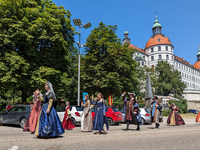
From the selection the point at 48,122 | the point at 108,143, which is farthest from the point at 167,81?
the point at 48,122

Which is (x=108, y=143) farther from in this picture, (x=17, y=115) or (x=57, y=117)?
(x=17, y=115)

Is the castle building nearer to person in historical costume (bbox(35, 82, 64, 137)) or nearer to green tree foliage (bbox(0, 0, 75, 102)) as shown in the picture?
green tree foliage (bbox(0, 0, 75, 102))

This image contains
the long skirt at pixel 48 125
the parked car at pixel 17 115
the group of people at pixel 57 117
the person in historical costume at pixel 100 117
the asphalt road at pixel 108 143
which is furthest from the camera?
the parked car at pixel 17 115

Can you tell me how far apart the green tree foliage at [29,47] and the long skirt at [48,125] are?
1270cm

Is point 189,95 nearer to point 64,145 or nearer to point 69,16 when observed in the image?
point 69,16

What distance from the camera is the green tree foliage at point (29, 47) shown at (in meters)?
18.6

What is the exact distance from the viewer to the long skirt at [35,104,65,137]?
658 centimetres

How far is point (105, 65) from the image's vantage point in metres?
26.3

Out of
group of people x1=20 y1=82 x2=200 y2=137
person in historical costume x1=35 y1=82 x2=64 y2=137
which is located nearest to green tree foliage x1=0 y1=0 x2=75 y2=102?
group of people x1=20 y1=82 x2=200 y2=137

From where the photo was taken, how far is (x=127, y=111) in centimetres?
1038

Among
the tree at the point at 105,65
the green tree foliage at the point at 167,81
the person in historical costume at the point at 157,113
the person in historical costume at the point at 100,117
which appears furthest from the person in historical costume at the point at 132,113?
the green tree foliage at the point at 167,81

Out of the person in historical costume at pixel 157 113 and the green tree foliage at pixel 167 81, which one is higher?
the green tree foliage at pixel 167 81

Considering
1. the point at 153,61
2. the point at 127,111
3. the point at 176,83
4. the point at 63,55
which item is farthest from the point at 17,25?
the point at 153,61

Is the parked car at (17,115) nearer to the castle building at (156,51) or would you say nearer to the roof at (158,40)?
the castle building at (156,51)
